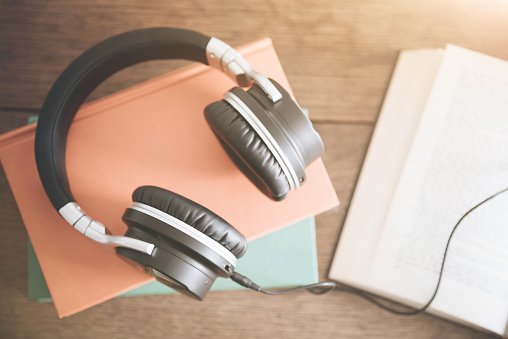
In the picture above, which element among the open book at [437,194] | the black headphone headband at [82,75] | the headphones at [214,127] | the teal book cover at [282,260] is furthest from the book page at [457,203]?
the black headphone headband at [82,75]

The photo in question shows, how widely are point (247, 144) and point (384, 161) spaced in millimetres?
287

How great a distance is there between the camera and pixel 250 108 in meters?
0.45

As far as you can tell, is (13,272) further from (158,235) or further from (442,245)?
(442,245)

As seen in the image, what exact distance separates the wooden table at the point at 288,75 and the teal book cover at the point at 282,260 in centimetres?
3

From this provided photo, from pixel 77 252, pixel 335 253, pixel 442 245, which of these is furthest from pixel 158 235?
pixel 442 245

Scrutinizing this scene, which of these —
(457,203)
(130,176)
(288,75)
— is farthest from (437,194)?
(130,176)

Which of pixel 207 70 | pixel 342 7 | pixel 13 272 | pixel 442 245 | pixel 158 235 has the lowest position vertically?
pixel 13 272

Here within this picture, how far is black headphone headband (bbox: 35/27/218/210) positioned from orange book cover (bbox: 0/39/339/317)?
0.06m

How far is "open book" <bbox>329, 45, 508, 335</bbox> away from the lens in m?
0.59

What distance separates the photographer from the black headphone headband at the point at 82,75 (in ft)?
1.45

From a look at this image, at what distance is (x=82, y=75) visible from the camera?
1.52 feet

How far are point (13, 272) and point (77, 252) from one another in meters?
0.14

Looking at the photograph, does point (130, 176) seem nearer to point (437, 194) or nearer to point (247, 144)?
point (247, 144)

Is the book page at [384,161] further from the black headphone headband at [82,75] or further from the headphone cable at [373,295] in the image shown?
the black headphone headband at [82,75]
